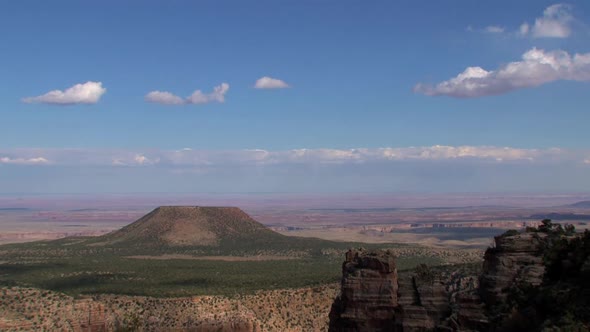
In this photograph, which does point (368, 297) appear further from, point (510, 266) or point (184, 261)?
point (184, 261)

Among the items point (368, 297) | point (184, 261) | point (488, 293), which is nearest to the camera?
point (488, 293)

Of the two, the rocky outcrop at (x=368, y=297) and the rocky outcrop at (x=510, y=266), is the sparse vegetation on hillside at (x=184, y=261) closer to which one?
the rocky outcrop at (x=368, y=297)

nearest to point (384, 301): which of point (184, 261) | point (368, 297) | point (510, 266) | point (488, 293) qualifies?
point (368, 297)

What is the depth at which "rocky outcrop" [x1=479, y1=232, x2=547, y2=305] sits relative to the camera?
93.0 ft

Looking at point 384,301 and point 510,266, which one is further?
point 510,266

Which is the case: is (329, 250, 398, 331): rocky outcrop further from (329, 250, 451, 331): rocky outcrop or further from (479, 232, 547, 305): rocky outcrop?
(479, 232, 547, 305): rocky outcrop

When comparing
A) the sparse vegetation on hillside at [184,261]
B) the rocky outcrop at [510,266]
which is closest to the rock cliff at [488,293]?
the rocky outcrop at [510,266]

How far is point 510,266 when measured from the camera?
29.6 metres

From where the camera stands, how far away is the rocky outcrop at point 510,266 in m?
28.3

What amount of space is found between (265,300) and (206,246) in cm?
7299

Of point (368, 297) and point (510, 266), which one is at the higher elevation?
point (510, 266)

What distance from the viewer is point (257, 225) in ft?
520

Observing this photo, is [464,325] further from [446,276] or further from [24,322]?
[24,322]

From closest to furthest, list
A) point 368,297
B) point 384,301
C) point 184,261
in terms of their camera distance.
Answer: point 384,301
point 368,297
point 184,261
